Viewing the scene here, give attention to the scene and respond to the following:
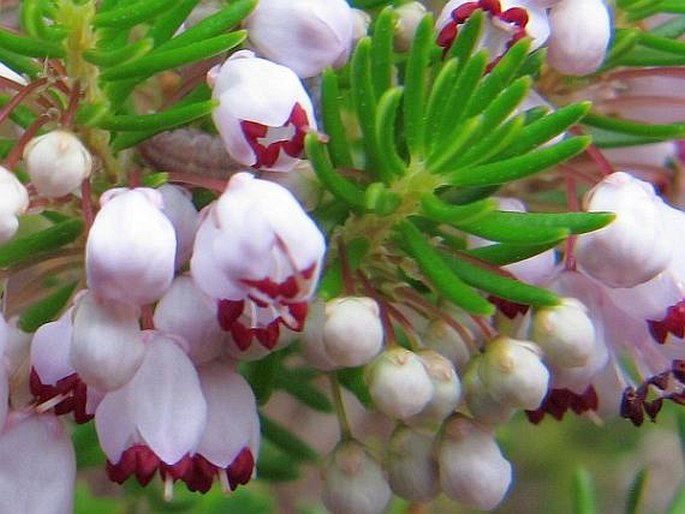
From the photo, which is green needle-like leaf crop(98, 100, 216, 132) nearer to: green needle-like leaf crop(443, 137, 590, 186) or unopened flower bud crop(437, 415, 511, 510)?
green needle-like leaf crop(443, 137, 590, 186)

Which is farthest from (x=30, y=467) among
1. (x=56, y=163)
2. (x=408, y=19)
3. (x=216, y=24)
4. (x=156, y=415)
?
(x=408, y=19)

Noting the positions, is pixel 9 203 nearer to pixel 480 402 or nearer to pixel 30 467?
pixel 30 467

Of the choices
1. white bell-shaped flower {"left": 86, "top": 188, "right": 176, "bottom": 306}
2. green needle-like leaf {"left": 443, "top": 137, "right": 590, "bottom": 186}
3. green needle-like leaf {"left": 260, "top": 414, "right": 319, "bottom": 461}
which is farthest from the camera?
green needle-like leaf {"left": 260, "top": 414, "right": 319, "bottom": 461}

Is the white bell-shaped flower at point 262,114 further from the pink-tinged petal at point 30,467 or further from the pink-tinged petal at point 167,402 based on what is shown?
the pink-tinged petal at point 30,467

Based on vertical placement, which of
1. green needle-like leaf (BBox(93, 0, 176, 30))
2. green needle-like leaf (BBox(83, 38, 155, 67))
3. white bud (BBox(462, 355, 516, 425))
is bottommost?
white bud (BBox(462, 355, 516, 425))

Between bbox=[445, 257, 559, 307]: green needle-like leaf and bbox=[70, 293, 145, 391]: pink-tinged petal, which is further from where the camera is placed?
bbox=[445, 257, 559, 307]: green needle-like leaf

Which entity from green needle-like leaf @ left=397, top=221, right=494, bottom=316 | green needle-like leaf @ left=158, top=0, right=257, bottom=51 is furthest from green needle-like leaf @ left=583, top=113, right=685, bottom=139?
green needle-like leaf @ left=158, top=0, right=257, bottom=51

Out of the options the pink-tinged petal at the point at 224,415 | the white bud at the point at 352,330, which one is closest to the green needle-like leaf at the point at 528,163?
the white bud at the point at 352,330
